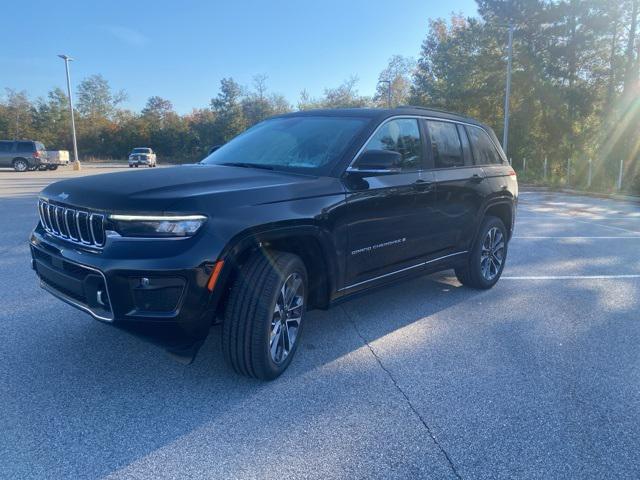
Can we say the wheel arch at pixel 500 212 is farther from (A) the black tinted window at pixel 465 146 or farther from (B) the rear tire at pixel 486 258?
(A) the black tinted window at pixel 465 146

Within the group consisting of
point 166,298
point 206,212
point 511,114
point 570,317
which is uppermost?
point 511,114

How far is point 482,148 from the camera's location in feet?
18.0

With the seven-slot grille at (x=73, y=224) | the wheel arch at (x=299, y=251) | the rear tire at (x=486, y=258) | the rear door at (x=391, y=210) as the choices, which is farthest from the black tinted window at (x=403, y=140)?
the seven-slot grille at (x=73, y=224)

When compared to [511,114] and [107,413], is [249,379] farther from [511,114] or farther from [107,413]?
[511,114]

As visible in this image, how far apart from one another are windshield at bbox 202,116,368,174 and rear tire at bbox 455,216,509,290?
2.17 m

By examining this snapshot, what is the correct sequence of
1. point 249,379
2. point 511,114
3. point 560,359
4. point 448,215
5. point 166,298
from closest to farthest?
point 166,298, point 249,379, point 560,359, point 448,215, point 511,114

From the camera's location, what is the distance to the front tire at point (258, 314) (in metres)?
3.03

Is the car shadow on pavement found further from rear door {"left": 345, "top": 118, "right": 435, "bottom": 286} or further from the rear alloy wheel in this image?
the rear alloy wheel

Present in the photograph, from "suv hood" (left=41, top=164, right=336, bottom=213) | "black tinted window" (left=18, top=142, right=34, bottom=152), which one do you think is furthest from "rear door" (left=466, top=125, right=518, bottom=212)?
"black tinted window" (left=18, top=142, right=34, bottom=152)

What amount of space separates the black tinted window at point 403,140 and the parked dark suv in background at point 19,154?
3432 centimetres

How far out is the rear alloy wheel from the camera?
32125mm

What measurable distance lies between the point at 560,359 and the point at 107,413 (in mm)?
3248

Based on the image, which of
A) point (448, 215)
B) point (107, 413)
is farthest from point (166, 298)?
point (448, 215)

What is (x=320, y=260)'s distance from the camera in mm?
3508
